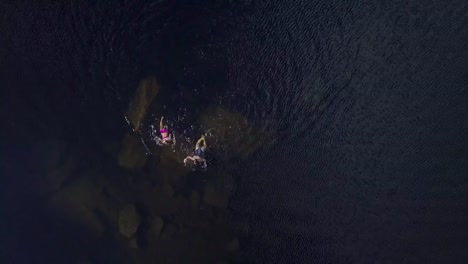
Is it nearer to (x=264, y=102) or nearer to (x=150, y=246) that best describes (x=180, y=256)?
(x=150, y=246)

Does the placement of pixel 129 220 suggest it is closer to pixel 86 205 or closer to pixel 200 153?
pixel 86 205

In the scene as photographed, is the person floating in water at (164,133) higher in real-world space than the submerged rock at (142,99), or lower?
lower

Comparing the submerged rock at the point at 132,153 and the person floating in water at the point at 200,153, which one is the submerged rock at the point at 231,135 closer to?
the person floating in water at the point at 200,153

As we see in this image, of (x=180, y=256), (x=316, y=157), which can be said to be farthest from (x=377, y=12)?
(x=180, y=256)

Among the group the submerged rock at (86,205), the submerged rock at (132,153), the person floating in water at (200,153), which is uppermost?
the person floating in water at (200,153)

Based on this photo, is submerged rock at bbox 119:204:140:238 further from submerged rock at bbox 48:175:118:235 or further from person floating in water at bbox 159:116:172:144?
person floating in water at bbox 159:116:172:144

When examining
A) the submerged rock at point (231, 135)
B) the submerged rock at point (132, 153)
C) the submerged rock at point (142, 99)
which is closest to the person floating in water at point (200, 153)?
the submerged rock at point (231, 135)
